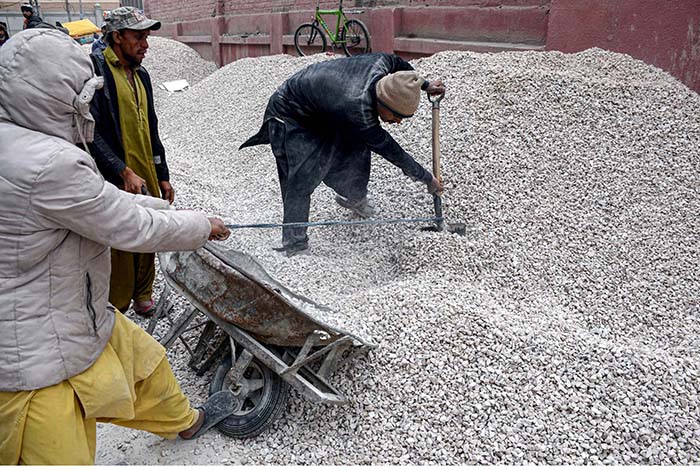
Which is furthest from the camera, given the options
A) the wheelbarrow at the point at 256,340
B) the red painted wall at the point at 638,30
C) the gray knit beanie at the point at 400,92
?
the red painted wall at the point at 638,30

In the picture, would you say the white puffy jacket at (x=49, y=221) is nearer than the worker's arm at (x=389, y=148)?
Yes

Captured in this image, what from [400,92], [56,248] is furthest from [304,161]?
[56,248]

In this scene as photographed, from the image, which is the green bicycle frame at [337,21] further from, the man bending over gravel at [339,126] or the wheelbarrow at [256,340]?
the wheelbarrow at [256,340]

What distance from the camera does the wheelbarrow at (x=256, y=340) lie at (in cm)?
231

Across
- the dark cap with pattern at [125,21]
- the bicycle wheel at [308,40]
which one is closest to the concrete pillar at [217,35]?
the bicycle wheel at [308,40]

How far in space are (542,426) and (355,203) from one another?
224cm

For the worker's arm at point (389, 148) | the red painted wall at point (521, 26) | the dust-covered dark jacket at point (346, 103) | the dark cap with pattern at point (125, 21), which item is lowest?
the worker's arm at point (389, 148)

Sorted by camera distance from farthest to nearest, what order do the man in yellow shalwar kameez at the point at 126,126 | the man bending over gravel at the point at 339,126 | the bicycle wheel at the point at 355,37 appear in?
the bicycle wheel at the point at 355,37 < the man bending over gravel at the point at 339,126 < the man in yellow shalwar kameez at the point at 126,126

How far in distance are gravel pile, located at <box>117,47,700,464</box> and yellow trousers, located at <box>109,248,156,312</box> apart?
0.50m

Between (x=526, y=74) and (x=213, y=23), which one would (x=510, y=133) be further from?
(x=213, y=23)

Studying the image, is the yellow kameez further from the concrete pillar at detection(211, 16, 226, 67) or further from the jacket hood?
the concrete pillar at detection(211, 16, 226, 67)

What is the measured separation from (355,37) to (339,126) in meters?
5.63

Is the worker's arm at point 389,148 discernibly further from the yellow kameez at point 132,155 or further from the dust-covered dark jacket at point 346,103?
the yellow kameez at point 132,155

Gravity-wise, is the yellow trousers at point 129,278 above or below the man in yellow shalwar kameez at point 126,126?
below
